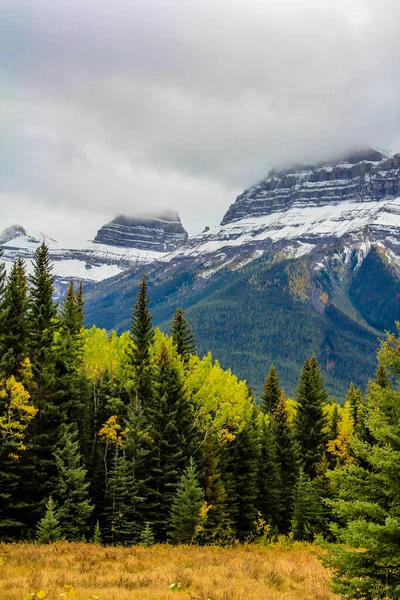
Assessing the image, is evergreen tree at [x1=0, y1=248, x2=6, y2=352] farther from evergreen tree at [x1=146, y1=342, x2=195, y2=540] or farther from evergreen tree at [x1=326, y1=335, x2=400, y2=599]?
evergreen tree at [x1=326, y1=335, x2=400, y2=599]

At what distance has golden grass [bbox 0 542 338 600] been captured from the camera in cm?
1277

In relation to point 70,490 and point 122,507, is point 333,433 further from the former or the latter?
point 70,490

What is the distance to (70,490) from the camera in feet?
95.6

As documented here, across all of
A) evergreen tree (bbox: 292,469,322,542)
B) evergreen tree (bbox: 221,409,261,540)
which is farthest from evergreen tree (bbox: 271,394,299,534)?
evergreen tree (bbox: 292,469,322,542)

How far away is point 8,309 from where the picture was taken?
27.8 m

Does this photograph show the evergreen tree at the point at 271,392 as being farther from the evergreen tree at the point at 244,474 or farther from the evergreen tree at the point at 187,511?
the evergreen tree at the point at 187,511

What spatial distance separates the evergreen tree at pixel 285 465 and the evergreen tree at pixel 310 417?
1511mm

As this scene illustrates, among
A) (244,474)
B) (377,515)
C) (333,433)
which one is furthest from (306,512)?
(377,515)

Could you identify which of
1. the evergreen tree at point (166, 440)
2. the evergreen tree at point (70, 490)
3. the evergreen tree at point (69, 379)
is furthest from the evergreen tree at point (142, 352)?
the evergreen tree at point (70, 490)

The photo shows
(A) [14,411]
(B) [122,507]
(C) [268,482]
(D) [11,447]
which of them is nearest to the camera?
(D) [11,447]

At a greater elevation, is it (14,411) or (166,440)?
(14,411)

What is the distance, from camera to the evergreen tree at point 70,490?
28.5m

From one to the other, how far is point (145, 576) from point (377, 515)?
877 centimetres

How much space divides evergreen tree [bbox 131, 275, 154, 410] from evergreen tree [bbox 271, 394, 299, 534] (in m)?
18.8
